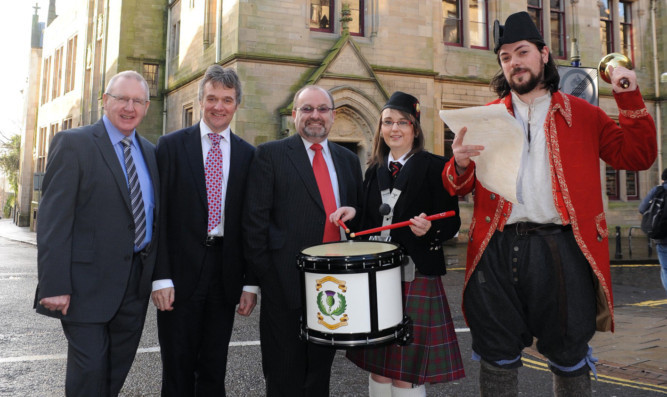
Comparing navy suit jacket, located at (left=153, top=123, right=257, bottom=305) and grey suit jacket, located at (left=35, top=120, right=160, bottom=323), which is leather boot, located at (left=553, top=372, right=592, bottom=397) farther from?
grey suit jacket, located at (left=35, top=120, right=160, bottom=323)

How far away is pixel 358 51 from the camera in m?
14.6

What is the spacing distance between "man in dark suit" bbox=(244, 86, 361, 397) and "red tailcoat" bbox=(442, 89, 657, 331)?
891mm

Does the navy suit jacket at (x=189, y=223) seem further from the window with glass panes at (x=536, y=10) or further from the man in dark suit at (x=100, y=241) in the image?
the window with glass panes at (x=536, y=10)

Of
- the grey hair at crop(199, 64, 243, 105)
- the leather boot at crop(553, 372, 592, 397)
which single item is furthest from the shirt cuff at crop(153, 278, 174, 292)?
the leather boot at crop(553, 372, 592, 397)

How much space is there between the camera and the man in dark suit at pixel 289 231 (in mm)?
3012

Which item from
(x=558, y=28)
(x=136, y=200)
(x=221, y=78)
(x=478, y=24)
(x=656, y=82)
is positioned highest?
(x=558, y=28)

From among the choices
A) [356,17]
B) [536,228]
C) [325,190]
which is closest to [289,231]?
[325,190]

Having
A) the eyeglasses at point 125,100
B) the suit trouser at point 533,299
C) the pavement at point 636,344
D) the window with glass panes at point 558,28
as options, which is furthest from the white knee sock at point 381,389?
the window with glass panes at point 558,28

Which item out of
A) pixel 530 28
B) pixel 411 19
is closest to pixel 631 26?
pixel 411 19

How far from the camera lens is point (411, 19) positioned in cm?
1594

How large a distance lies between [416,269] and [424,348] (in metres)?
0.45

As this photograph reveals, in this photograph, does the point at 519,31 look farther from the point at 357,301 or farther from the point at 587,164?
the point at 357,301

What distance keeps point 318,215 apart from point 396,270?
68cm

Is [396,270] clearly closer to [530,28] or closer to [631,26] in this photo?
[530,28]
